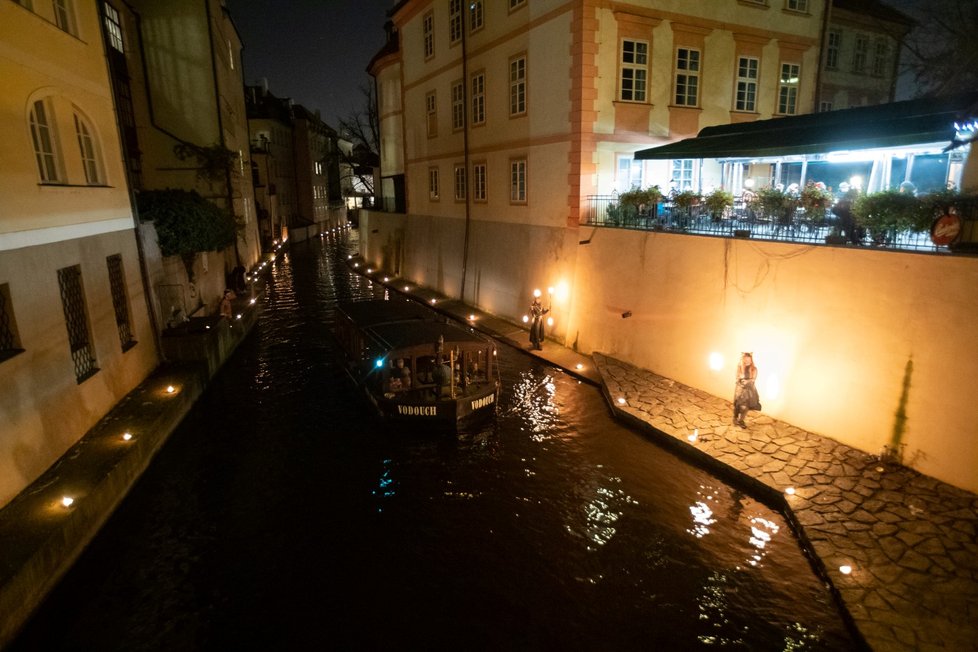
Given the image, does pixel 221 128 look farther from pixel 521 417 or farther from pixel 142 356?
pixel 521 417

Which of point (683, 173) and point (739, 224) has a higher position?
point (683, 173)

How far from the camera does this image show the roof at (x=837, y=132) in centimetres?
1102

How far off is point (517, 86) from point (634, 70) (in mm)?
4141

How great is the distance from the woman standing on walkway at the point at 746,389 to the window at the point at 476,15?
16.1 meters

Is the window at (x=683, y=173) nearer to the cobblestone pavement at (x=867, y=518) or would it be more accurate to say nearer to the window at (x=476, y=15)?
the cobblestone pavement at (x=867, y=518)

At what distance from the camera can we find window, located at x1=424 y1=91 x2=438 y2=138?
84.0 ft

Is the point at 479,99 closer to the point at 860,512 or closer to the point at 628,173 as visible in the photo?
the point at 628,173

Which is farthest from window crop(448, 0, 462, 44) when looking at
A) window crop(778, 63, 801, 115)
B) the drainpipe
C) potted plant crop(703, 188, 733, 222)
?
potted plant crop(703, 188, 733, 222)

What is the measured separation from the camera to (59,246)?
33.0 feet

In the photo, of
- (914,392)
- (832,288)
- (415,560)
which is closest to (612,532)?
(415,560)

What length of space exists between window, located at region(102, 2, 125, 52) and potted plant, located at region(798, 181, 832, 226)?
71.5 ft

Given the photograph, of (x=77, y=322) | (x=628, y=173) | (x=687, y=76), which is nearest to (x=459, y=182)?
(x=628, y=173)

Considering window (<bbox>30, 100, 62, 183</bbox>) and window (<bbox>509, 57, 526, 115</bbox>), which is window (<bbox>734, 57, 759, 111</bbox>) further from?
window (<bbox>30, 100, 62, 183</bbox>)

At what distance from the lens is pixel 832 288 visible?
34.5 feet
